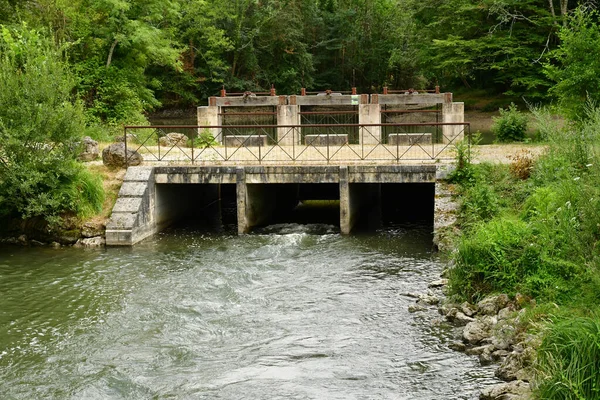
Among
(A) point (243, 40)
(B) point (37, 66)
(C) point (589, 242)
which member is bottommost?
(C) point (589, 242)

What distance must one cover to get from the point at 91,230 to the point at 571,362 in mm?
14256

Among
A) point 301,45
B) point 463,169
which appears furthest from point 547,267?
point 301,45

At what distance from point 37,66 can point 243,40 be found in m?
33.5

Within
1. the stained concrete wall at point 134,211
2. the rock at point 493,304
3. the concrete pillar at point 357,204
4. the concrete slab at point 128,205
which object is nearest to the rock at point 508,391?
the rock at point 493,304

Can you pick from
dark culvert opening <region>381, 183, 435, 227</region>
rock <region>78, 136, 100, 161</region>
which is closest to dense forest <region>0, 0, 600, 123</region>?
rock <region>78, 136, 100, 161</region>

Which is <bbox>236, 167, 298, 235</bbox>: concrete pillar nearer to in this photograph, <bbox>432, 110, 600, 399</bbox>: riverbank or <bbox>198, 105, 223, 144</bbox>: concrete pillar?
<bbox>198, 105, 223, 144</bbox>: concrete pillar

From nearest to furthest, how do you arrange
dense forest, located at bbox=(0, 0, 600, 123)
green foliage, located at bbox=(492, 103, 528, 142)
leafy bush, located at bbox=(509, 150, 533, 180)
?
leafy bush, located at bbox=(509, 150, 533, 180)
green foliage, located at bbox=(492, 103, 528, 142)
dense forest, located at bbox=(0, 0, 600, 123)

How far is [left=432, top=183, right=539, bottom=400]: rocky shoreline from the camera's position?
9.83 m

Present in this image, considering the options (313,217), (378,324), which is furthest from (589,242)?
(313,217)

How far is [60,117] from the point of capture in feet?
63.9

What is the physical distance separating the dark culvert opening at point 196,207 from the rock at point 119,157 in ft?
3.82

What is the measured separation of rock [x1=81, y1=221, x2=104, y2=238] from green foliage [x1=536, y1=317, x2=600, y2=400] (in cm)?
1353

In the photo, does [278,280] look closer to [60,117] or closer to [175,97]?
[60,117]

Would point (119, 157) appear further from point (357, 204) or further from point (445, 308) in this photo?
point (445, 308)
